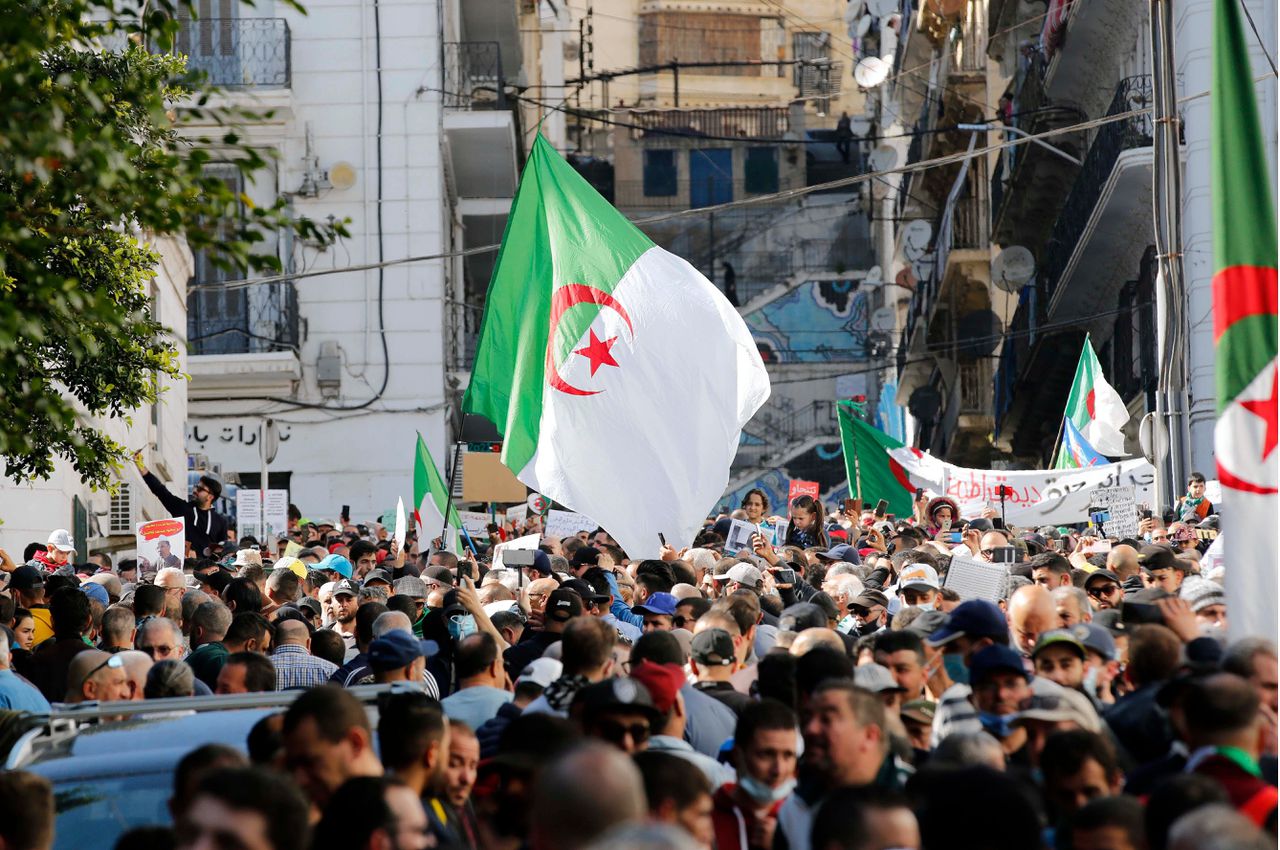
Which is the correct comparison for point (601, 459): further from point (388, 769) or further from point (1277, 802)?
point (1277, 802)

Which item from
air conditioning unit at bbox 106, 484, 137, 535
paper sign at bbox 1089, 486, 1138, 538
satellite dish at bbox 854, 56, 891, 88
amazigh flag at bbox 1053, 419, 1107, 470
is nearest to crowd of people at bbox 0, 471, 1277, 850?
paper sign at bbox 1089, 486, 1138, 538

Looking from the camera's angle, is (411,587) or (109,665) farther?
(411,587)

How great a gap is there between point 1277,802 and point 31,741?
3.61 meters

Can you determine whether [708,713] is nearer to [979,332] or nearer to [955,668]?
[955,668]

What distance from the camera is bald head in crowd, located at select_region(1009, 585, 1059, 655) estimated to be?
8398mm

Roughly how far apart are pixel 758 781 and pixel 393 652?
234cm

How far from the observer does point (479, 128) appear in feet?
111

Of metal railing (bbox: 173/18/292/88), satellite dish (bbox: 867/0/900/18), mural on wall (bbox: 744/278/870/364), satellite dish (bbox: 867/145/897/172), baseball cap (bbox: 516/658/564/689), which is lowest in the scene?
baseball cap (bbox: 516/658/564/689)

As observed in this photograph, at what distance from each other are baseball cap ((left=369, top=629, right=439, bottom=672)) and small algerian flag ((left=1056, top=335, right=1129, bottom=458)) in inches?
562

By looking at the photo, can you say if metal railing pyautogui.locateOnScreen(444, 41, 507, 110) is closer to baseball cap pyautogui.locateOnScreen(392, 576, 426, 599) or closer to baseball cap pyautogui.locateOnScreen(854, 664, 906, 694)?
baseball cap pyautogui.locateOnScreen(392, 576, 426, 599)

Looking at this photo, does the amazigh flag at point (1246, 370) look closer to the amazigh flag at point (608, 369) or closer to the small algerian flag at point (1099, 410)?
the amazigh flag at point (608, 369)

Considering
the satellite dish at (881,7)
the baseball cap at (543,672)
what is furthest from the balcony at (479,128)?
the baseball cap at (543,672)

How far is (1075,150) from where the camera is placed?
108ft

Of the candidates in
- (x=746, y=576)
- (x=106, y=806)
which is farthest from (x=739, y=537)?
(x=106, y=806)
